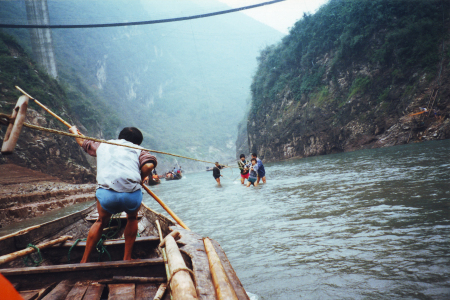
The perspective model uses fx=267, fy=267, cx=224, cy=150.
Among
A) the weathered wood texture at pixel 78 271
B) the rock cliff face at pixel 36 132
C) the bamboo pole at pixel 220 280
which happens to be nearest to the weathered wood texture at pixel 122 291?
the weathered wood texture at pixel 78 271

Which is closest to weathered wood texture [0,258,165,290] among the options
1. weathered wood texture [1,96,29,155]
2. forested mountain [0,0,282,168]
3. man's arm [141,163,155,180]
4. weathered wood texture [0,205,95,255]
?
weathered wood texture [0,205,95,255]

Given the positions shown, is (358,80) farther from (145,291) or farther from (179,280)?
(179,280)

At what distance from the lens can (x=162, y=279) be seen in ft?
8.63

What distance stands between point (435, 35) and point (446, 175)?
21748mm

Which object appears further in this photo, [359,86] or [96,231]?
[359,86]

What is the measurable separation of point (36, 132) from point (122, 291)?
2184 cm

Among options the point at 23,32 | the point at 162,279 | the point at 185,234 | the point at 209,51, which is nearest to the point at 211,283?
the point at 162,279

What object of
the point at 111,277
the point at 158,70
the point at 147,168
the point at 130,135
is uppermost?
the point at 158,70

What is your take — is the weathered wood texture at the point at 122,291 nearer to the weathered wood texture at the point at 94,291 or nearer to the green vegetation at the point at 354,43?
the weathered wood texture at the point at 94,291

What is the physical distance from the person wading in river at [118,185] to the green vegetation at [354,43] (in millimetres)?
26435

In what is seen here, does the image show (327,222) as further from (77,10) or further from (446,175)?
(77,10)

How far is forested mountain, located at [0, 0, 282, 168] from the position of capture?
184ft

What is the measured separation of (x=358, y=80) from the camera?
2738 centimetres

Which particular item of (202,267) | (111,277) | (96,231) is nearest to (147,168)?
(96,231)
